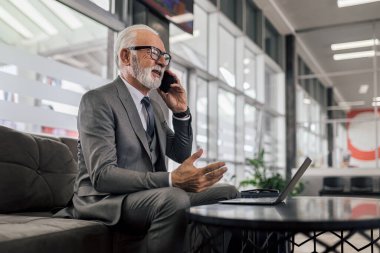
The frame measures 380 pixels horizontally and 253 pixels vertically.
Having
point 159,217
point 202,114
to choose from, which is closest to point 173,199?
point 159,217

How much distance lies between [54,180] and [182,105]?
0.76 m

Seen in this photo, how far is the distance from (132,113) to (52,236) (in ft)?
1.91

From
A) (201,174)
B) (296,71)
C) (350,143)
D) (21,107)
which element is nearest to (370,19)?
(296,71)

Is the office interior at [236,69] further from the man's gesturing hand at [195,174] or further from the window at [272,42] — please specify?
the man's gesturing hand at [195,174]

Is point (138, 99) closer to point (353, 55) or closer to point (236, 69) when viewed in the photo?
point (236, 69)

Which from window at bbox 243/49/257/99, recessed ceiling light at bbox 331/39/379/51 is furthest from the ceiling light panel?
recessed ceiling light at bbox 331/39/379/51

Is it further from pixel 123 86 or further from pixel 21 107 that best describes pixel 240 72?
pixel 123 86

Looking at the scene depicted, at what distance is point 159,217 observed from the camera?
4.25ft

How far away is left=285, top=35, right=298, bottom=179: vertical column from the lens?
881 cm

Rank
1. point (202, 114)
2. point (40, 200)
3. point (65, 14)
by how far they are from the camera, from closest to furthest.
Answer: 1. point (40, 200)
2. point (65, 14)
3. point (202, 114)

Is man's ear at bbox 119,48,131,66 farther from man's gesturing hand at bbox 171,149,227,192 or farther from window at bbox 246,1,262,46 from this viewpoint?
window at bbox 246,1,262,46

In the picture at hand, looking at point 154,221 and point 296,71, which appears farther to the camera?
point 296,71

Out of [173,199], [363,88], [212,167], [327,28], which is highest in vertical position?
[327,28]

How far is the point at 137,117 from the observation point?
67.3 inches
